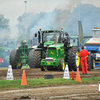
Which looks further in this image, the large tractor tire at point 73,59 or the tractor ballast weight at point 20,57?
the tractor ballast weight at point 20,57

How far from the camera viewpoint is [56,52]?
937 inches

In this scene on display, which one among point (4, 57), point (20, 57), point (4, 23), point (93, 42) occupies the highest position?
point (4, 23)

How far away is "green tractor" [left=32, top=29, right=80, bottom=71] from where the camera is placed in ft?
76.0

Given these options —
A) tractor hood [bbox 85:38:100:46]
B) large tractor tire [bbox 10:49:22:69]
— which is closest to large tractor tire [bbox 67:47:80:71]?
tractor hood [bbox 85:38:100:46]

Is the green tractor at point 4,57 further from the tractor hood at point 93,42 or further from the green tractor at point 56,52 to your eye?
the tractor hood at point 93,42

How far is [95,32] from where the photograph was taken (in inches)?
1003

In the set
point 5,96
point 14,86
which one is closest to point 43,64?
point 14,86

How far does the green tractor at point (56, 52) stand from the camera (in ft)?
76.0

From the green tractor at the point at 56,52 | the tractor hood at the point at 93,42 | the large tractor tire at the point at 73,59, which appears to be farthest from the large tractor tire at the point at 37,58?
the tractor hood at the point at 93,42

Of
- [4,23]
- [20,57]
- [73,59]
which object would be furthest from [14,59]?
[4,23]

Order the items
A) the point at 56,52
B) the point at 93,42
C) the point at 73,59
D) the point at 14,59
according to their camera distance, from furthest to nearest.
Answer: the point at 14,59
the point at 93,42
the point at 56,52
the point at 73,59

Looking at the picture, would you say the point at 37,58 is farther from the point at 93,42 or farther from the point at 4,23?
the point at 4,23

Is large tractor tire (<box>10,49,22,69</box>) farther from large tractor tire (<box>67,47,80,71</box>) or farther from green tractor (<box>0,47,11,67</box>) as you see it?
green tractor (<box>0,47,11,67</box>)

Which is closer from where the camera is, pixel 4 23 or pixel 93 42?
pixel 93 42
